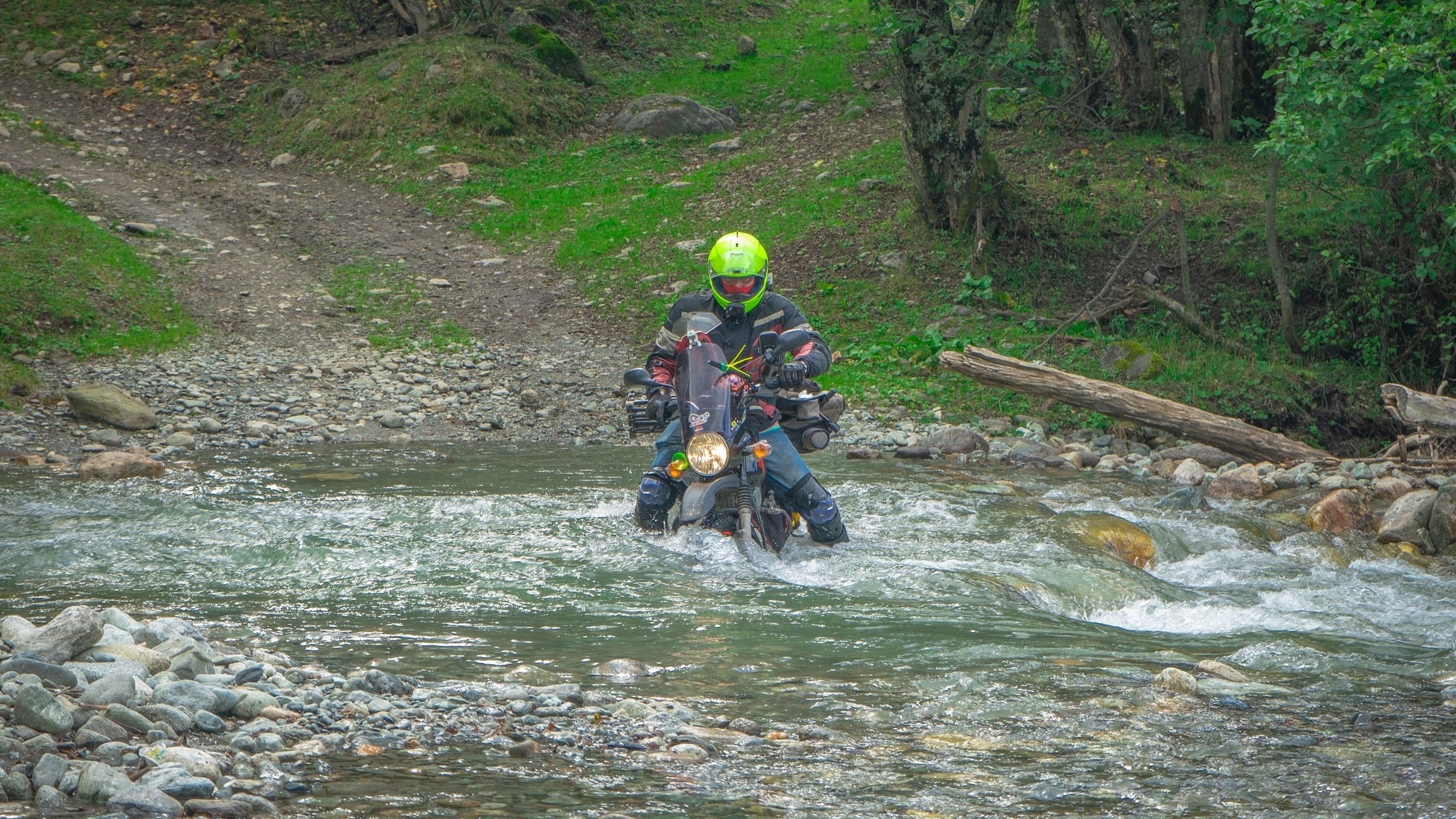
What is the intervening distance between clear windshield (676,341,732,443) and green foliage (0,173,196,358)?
9388mm

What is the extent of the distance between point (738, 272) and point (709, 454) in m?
1.40

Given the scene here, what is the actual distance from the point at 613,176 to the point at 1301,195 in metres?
10.8

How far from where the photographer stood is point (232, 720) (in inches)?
185

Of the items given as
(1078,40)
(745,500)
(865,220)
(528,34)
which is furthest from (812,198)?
(745,500)

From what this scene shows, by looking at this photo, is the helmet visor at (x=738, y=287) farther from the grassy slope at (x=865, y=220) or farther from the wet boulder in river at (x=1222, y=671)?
the grassy slope at (x=865, y=220)

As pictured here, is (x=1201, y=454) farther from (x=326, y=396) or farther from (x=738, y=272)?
(x=326, y=396)

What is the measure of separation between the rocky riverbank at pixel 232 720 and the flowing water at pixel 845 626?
0.16 metres

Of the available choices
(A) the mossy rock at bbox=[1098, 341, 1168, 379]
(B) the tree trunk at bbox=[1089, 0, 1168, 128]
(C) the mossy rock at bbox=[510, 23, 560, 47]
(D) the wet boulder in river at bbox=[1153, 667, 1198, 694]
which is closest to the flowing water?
(D) the wet boulder in river at bbox=[1153, 667, 1198, 694]

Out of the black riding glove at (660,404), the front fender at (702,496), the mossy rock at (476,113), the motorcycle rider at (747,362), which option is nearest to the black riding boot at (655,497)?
the motorcycle rider at (747,362)

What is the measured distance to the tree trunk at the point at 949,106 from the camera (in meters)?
16.2

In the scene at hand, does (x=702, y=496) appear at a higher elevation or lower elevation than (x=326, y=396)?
lower

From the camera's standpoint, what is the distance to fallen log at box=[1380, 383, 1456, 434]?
10.6 meters

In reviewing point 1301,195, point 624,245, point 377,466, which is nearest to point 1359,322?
point 1301,195

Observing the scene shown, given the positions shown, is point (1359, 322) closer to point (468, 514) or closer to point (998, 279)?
point (998, 279)
